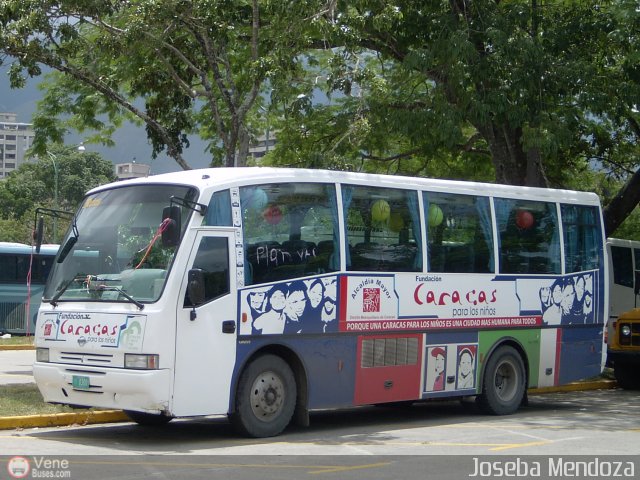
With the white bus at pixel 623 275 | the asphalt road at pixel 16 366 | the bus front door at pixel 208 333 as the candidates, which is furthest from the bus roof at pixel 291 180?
the white bus at pixel 623 275

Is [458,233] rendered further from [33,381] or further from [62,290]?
[33,381]

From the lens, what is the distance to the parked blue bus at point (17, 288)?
30.1 m

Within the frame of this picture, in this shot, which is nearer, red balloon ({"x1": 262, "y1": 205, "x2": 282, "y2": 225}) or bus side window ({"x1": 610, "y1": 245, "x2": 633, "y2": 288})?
red balloon ({"x1": 262, "y1": 205, "x2": 282, "y2": 225})

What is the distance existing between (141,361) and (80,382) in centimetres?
89

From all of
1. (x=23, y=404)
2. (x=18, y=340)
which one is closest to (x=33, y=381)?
(x=23, y=404)

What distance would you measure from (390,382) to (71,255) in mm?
4319

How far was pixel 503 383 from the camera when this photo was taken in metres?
15.2

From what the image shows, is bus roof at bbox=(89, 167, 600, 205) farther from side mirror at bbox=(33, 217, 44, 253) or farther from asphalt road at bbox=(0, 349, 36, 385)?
asphalt road at bbox=(0, 349, 36, 385)

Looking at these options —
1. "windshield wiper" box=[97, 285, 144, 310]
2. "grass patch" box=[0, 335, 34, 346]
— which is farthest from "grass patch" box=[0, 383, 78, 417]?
"grass patch" box=[0, 335, 34, 346]

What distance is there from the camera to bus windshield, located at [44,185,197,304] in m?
11.3

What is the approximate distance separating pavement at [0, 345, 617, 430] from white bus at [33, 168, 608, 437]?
2.03 ft

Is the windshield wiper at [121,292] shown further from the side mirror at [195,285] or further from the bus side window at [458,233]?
the bus side window at [458,233]

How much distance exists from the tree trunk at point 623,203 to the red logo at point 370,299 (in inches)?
410

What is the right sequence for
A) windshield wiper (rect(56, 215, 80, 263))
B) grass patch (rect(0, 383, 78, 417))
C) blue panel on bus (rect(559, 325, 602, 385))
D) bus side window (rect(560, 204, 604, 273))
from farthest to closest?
bus side window (rect(560, 204, 604, 273)) < blue panel on bus (rect(559, 325, 602, 385)) < grass patch (rect(0, 383, 78, 417)) < windshield wiper (rect(56, 215, 80, 263))
